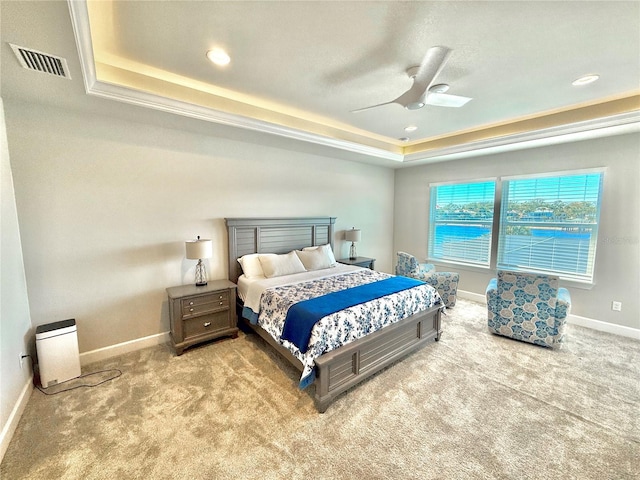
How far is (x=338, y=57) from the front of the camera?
2195 mm

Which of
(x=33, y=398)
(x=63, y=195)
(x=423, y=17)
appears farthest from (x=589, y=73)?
(x=33, y=398)

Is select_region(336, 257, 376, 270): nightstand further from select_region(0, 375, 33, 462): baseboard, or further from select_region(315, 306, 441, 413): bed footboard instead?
select_region(0, 375, 33, 462): baseboard

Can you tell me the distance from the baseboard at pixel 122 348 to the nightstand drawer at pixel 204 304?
2.02 feet

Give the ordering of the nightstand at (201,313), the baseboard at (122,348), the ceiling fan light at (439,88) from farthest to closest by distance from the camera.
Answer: the nightstand at (201,313) < the baseboard at (122,348) < the ceiling fan light at (439,88)

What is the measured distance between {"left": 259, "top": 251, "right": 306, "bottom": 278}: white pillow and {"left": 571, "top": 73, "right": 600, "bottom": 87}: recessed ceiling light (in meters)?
3.62

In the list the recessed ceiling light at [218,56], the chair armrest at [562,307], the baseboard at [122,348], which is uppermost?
the recessed ceiling light at [218,56]

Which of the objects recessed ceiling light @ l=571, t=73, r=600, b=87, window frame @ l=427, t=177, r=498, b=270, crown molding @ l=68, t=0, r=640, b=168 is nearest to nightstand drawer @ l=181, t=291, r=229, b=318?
crown molding @ l=68, t=0, r=640, b=168

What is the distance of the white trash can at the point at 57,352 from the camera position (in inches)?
90.6

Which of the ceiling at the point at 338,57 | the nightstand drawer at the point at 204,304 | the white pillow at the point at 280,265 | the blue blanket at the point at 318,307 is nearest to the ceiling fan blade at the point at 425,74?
the ceiling at the point at 338,57

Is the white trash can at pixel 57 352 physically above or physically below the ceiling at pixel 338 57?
below

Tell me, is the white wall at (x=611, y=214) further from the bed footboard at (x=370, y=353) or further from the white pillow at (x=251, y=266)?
the white pillow at (x=251, y=266)

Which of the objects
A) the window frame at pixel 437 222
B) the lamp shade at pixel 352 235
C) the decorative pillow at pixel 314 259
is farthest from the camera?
the lamp shade at pixel 352 235

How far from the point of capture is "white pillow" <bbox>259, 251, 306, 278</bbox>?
3502 mm

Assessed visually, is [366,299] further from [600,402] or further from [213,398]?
[600,402]
